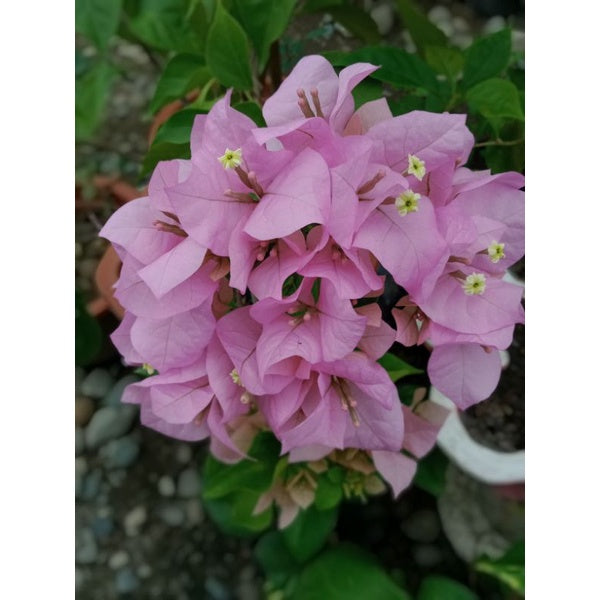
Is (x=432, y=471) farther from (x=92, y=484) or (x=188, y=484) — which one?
(x=92, y=484)

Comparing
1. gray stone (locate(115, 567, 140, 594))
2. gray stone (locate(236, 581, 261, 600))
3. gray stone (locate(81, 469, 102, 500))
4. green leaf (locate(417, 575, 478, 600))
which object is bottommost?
gray stone (locate(236, 581, 261, 600))

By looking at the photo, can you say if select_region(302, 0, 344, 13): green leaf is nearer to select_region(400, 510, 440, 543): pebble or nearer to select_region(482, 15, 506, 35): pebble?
select_region(482, 15, 506, 35): pebble

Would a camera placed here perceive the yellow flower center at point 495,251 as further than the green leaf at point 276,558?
No

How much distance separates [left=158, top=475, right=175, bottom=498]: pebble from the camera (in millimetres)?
1041

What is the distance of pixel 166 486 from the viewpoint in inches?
41.1

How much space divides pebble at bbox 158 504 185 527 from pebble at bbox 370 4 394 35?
29.6 inches

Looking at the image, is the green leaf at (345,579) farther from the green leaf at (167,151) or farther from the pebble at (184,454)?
the green leaf at (167,151)

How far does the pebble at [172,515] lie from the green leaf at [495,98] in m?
0.75

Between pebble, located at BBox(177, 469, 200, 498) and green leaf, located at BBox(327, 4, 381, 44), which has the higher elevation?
green leaf, located at BBox(327, 4, 381, 44)

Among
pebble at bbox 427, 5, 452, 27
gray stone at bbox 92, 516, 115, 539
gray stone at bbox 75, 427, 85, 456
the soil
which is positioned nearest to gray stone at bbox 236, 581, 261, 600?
gray stone at bbox 92, 516, 115, 539

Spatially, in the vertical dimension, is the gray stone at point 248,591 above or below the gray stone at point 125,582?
below

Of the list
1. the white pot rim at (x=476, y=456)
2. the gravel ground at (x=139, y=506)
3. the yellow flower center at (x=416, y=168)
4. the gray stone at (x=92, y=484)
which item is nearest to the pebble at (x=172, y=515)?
the gravel ground at (x=139, y=506)

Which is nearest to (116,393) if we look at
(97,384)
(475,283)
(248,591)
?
(97,384)

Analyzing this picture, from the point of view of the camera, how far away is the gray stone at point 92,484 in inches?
39.7
